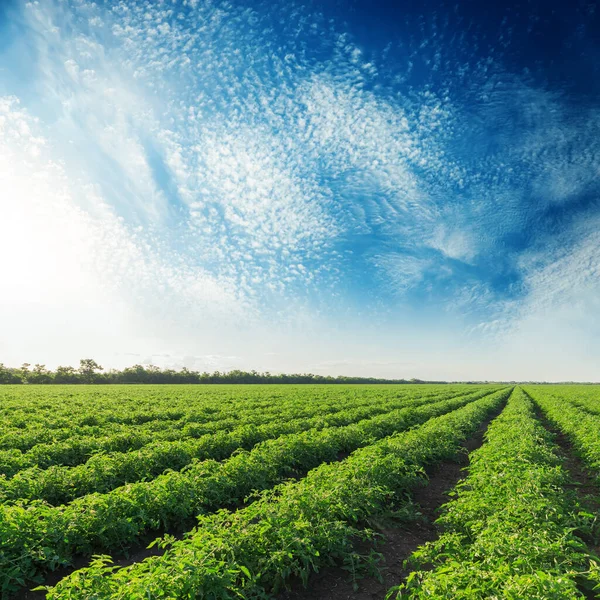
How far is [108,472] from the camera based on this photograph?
27.8 feet

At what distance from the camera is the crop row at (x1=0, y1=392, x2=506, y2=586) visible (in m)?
5.16

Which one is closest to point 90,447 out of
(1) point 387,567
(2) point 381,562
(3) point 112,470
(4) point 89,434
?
(4) point 89,434

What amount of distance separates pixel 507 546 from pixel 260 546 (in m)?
3.31

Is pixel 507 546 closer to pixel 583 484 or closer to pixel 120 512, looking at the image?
pixel 120 512

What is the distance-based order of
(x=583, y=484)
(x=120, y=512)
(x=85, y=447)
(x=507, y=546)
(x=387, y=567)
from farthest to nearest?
(x=85, y=447), (x=583, y=484), (x=120, y=512), (x=387, y=567), (x=507, y=546)

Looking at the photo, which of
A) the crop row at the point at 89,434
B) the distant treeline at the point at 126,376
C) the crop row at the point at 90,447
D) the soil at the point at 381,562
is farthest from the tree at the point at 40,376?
the soil at the point at 381,562

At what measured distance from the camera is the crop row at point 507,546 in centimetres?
362

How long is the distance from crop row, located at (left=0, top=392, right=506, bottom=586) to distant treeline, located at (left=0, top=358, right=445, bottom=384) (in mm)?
93335

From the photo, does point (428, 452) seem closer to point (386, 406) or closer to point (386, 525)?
point (386, 525)

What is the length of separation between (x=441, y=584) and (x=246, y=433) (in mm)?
10786

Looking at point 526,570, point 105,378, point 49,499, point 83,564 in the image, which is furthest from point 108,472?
point 105,378

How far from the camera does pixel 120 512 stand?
6203 millimetres

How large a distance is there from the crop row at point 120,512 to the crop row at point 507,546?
170 inches

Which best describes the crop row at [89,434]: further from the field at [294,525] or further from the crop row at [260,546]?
the crop row at [260,546]
